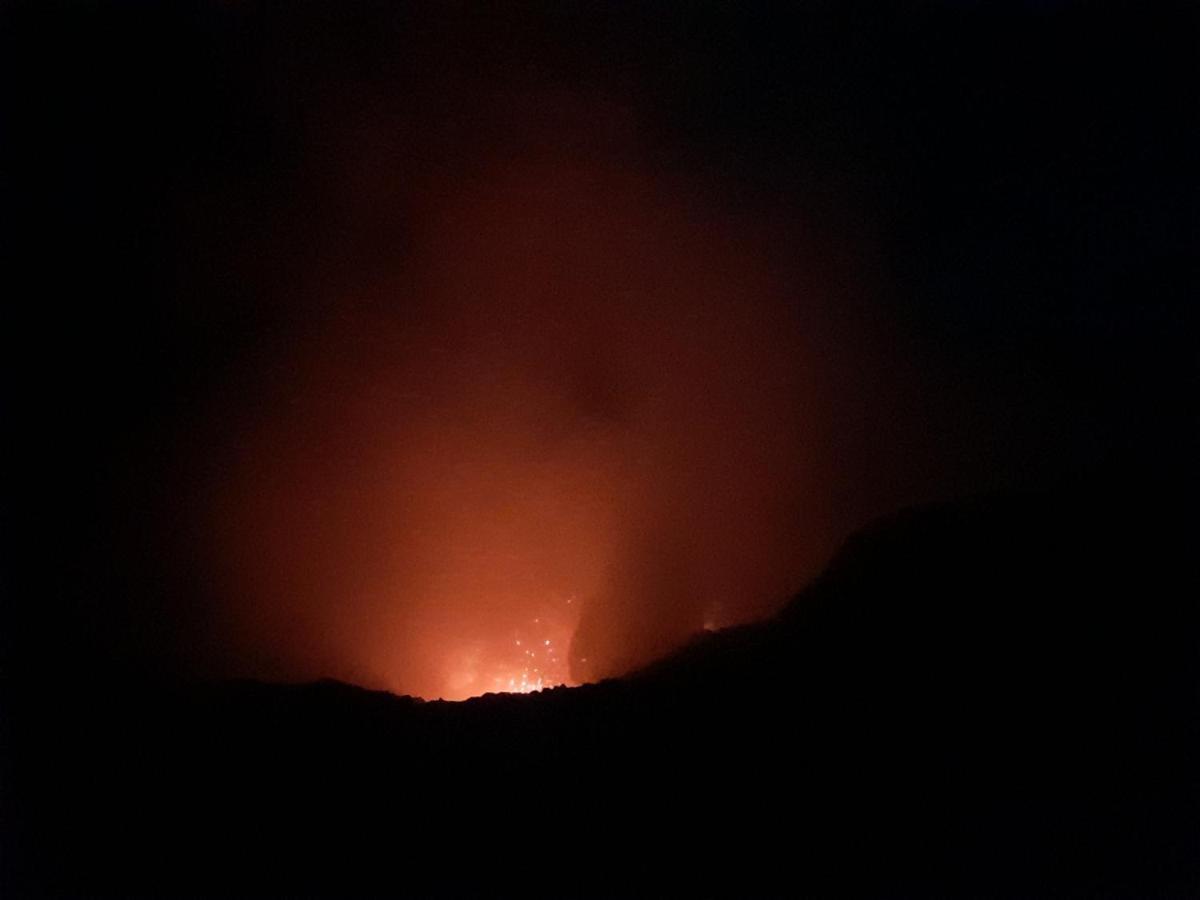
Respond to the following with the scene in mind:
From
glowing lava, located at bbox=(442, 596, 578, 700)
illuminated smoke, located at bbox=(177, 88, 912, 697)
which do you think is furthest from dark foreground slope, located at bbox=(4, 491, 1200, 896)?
illuminated smoke, located at bbox=(177, 88, 912, 697)

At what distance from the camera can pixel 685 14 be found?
11055 mm

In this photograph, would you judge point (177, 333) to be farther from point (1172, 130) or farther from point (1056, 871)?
point (1172, 130)

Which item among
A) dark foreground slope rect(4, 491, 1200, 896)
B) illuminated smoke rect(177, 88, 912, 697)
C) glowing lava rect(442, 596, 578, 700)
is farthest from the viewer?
illuminated smoke rect(177, 88, 912, 697)

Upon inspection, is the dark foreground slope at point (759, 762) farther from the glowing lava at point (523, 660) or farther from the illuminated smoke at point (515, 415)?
the illuminated smoke at point (515, 415)

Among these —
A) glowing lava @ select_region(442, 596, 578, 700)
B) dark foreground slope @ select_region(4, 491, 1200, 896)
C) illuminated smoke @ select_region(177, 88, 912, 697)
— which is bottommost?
dark foreground slope @ select_region(4, 491, 1200, 896)

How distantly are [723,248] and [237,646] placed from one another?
8082mm

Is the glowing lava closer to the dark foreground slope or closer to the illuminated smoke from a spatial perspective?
the illuminated smoke

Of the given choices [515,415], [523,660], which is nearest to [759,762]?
[523,660]

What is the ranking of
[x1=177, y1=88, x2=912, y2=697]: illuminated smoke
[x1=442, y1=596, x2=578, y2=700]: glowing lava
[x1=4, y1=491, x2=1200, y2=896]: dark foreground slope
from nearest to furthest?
1. [x1=4, y1=491, x2=1200, y2=896]: dark foreground slope
2. [x1=442, y1=596, x2=578, y2=700]: glowing lava
3. [x1=177, y1=88, x2=912, y2=697]: illuminated smoke

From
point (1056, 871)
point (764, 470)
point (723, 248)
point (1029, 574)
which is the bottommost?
point (1056, 871)

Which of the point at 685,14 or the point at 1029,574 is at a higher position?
the point at 685,14

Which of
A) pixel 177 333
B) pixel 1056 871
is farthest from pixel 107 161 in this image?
pixel 1056 871

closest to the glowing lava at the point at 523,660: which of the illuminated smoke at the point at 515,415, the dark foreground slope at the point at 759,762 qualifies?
the illuminated smoke at the point at 515,415

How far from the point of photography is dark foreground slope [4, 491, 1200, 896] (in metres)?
4.68
